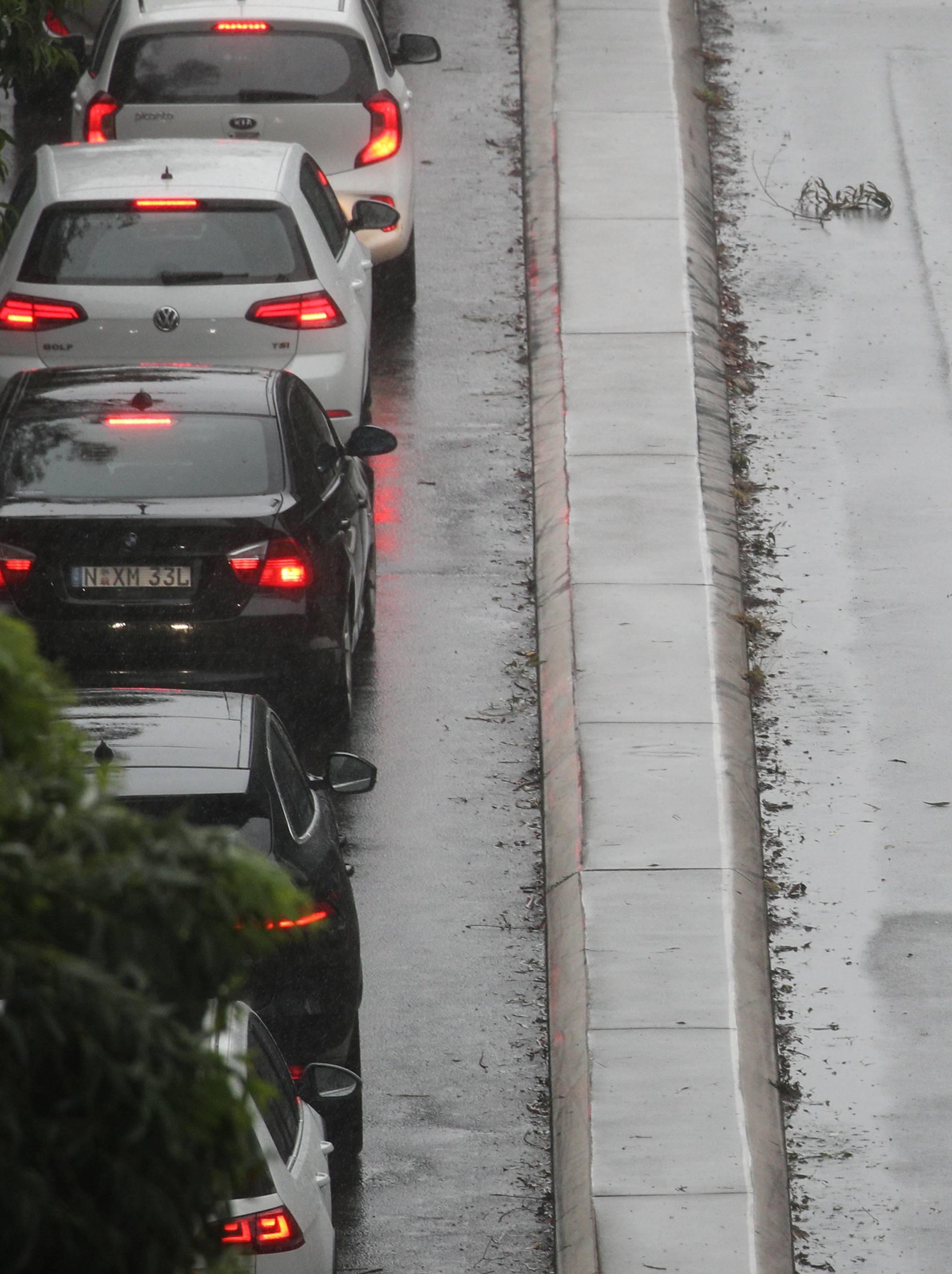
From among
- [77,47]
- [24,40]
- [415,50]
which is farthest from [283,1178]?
[415,50]

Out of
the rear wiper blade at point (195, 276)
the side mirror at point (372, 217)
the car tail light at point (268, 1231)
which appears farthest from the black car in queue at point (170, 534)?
the car tail light at point (268, 1231)

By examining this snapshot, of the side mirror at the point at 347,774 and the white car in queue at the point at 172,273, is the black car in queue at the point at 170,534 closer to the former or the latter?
the side mirror at the point at 347,774

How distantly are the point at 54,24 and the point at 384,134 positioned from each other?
2.54 m

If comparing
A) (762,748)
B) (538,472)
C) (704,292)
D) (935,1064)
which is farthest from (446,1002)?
(704,292)

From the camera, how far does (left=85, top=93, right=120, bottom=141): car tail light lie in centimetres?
1452

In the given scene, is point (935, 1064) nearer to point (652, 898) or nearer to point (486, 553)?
point (652, 898)

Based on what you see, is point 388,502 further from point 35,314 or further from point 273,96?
point 273,96

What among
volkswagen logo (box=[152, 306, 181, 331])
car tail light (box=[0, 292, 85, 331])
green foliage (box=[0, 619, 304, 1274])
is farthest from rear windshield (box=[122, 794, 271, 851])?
car tail light (box=[0, 292, 85, 331])

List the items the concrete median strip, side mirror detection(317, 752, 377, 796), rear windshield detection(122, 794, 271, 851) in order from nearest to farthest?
rear windshield detection(122, 794, 271, 851)
the concrete median strip
side mirror detection(317, 752, 377, 796)

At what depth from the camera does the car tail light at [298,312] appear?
12.1m

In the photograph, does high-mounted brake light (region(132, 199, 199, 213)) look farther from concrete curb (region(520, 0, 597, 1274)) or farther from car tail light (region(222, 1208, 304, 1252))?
car tail light (region(222, 1208, 304, 1252))

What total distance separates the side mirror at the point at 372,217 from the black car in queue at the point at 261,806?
256 inches

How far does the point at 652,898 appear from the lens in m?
9.73

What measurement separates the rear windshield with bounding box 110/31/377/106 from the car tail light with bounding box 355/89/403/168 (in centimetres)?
14
